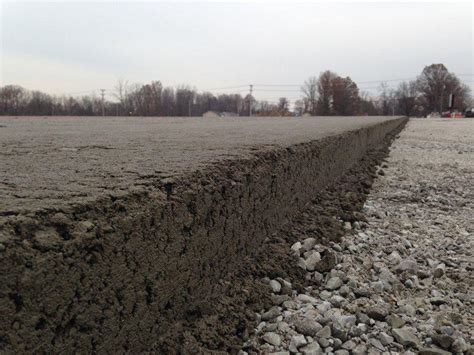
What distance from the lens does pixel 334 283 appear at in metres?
2.71

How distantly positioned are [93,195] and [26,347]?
490 millimetres

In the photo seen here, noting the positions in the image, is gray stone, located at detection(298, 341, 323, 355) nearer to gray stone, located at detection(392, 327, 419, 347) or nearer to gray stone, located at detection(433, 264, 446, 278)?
gray stone, located at detection(392, 327, 419, 347)

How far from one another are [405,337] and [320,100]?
9057 centimetres

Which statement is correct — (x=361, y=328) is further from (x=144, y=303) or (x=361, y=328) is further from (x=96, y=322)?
(x=96, y=322)

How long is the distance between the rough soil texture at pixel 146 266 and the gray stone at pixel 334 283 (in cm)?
26

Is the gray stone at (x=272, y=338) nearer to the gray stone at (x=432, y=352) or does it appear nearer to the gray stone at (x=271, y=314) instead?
the gray stone at (x=271, y=314)

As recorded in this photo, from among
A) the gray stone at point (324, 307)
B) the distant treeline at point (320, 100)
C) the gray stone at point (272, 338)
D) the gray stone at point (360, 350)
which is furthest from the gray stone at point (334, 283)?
the distant treeline at point (320, 100)

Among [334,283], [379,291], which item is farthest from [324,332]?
[379,291]

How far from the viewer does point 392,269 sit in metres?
3.08

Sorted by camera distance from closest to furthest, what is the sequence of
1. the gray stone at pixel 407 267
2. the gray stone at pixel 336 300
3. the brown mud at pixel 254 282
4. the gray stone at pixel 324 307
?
the brown mud at pixel 254 282, the gray stone at pixel 324 307, the gray stone at pixel 336 300, the gray stone at pixel 407 267

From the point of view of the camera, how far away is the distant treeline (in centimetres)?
7912

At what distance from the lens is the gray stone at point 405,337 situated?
210 centimetres

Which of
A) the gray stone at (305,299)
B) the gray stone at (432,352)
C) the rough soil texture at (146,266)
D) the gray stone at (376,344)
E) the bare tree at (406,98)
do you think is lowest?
the gray stone at (376,344)

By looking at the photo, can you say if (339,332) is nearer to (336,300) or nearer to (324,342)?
(324,342)
